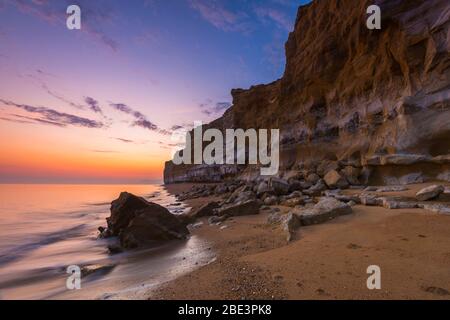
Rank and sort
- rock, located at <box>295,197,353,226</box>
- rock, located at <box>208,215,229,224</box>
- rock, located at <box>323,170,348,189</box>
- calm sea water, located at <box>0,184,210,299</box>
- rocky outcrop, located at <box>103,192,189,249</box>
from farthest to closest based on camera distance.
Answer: rock, located at <box>323,170,348,189</box> → rock, located at <box>208,215,229,224</box> → rocky outcrop, located at <box>103,192,189,249</box> → rock, located at <box>295,197,353,226</box> → calm sea water, located at <box>0,184,210,299</box>

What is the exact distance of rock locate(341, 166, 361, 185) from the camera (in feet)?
47.0

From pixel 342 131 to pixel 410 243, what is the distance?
16.1m

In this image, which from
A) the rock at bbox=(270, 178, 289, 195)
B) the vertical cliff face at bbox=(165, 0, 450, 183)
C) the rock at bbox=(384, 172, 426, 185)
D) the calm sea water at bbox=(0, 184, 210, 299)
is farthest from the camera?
the rock at bbox=(270, 178, 289, 195)

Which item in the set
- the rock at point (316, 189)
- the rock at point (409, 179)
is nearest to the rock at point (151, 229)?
the rock at point (316, 189)

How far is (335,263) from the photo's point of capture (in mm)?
4023

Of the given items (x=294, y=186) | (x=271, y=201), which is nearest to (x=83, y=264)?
(x=271, y=201)

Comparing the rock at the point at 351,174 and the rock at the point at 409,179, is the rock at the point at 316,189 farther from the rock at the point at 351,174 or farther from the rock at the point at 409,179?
the rock at the point at 409,179

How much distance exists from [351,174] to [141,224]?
1184 centimetres

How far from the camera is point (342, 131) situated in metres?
19.3

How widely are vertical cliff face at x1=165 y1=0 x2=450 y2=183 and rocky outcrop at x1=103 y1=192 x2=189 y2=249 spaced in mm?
11364

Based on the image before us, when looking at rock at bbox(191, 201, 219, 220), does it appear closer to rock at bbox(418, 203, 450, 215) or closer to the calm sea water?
the calm sea water

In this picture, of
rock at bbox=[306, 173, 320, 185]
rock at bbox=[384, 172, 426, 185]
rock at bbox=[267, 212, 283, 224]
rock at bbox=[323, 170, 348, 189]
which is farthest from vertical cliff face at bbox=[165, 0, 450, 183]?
rock at bbox=[267, 212, 283, 224]

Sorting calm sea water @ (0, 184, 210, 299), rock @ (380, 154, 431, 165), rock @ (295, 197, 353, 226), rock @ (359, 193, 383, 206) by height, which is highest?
rock @ (380, 154, 431, 165)
